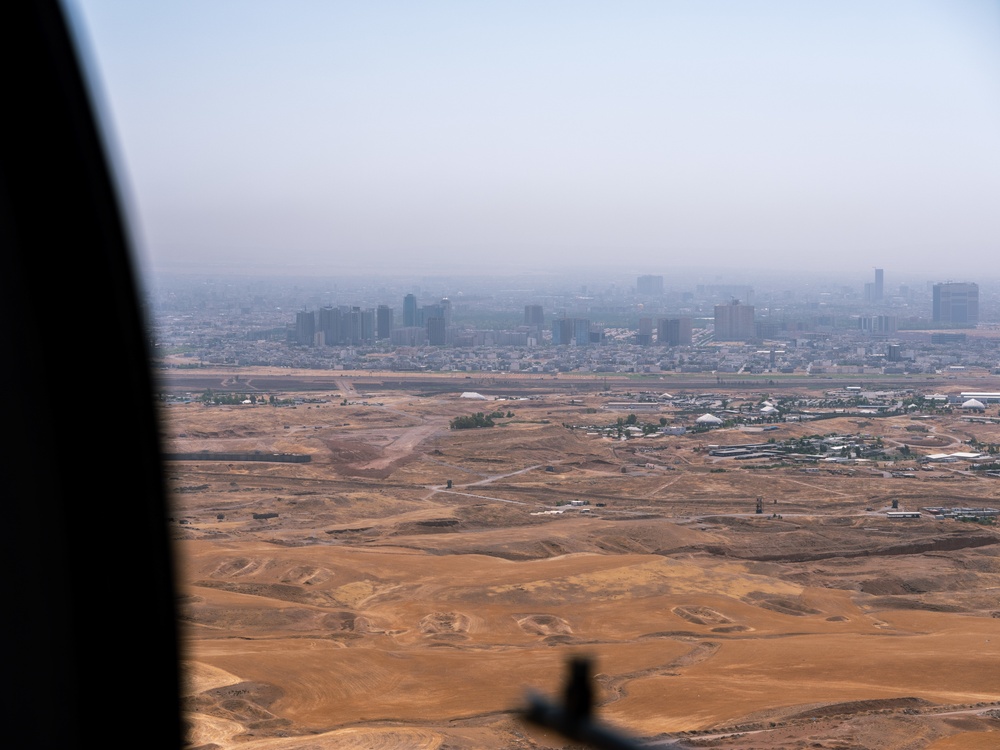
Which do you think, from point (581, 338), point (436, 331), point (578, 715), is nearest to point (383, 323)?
point (436, 331)

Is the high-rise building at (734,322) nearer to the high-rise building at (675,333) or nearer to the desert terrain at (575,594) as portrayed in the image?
the high-rise building at (675,333)

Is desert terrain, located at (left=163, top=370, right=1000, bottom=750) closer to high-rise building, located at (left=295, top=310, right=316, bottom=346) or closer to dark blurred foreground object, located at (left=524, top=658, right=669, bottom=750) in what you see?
dark blurred foreground object, located at (left=524, top=658, right=669, bottom=750)

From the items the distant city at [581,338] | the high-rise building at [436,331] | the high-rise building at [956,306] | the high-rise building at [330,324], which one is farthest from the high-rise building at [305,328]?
the high-rise building at [956,306]

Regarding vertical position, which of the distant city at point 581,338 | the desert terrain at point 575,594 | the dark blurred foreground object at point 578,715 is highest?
the dark blurred foreground object at point 578,715

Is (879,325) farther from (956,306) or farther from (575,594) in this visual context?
(575,594)

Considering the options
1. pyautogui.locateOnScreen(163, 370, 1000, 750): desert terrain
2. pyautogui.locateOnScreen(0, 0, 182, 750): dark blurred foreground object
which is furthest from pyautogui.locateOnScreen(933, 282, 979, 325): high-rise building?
pyautogui.locateOnScreen(0, 0, 182, 750): dark blurred foreground object
